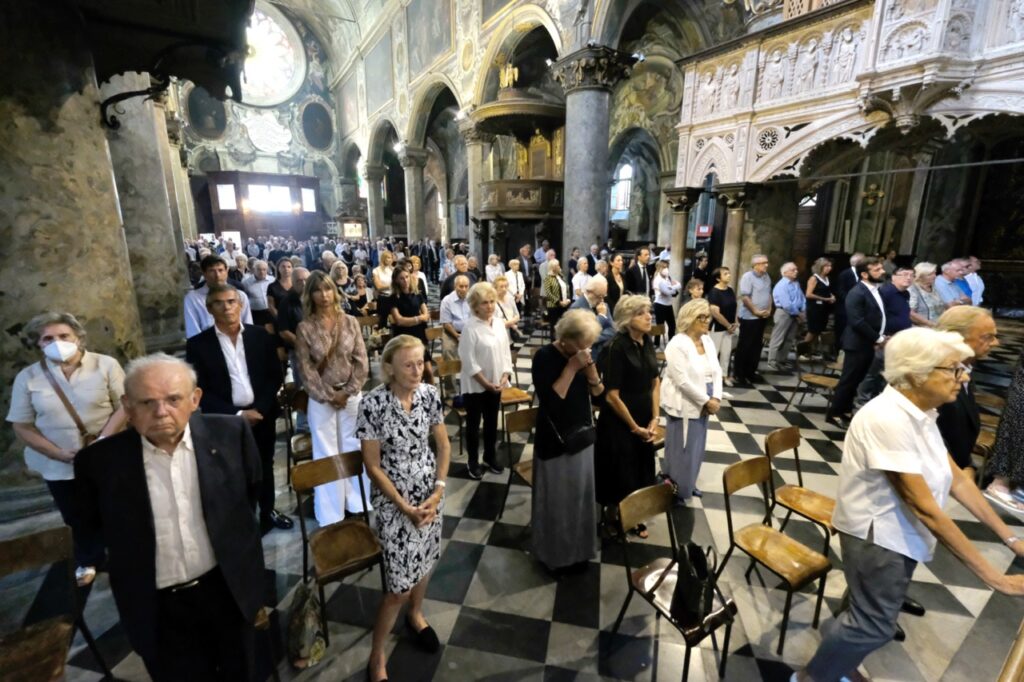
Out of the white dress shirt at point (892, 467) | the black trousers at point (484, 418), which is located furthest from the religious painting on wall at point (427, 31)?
the white dress shirt at point (892, 467)

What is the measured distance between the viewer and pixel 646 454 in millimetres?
3096

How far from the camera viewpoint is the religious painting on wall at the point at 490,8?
10959mm

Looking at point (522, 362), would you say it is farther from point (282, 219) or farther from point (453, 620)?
point (282, 219)

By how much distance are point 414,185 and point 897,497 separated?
17.8 meters

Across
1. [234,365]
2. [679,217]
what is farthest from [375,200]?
[234,365]

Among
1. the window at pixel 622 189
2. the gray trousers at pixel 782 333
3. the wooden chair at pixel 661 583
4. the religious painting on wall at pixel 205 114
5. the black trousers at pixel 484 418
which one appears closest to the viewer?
the wooden chair at pixel 661 583

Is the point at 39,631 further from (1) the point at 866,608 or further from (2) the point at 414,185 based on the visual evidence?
(2) the point at 414,185

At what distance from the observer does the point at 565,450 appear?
8.32 ft

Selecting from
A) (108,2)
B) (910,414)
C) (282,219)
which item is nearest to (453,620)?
(910,414)

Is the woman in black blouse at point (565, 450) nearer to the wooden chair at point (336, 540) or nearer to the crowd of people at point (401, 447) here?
the crowd of people at point (401, 447)

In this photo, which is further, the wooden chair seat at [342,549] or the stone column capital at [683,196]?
the stone column capital at [683,196]

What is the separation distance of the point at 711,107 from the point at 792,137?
155 centimetres

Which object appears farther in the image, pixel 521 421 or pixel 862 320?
pixel 862 320

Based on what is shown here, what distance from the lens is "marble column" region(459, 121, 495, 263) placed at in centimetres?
1285
